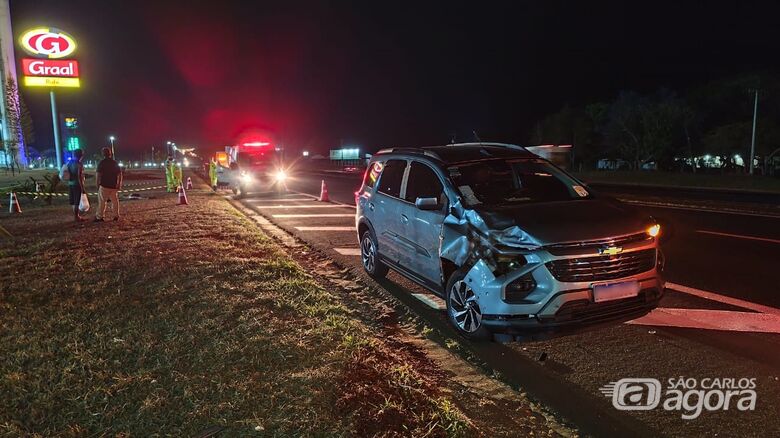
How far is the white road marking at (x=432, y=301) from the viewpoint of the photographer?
19.2 ft

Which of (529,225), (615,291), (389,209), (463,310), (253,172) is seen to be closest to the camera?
(615,291)

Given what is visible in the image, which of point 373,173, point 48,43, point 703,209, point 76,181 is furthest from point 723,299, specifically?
point 48,43

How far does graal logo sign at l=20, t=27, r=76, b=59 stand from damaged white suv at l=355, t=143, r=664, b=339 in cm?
3752

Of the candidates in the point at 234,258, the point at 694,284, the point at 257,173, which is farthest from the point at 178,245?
the point at 257,173

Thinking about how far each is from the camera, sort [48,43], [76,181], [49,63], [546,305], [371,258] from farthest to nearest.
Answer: [48,43] → [49,63] → [76,181] → [371,258] → [546,305]

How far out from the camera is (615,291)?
429 cm

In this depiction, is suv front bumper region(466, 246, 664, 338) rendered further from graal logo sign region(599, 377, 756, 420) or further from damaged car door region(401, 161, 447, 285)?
damaged car door region(401, 161, 447, 285)

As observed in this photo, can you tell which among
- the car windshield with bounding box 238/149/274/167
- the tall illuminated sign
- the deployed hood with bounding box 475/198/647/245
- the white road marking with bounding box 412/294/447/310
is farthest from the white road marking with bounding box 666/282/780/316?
the tall illuminated sign

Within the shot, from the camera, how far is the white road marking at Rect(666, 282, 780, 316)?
5.57m

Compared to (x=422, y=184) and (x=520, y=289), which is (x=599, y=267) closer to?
(x=520, y=289)

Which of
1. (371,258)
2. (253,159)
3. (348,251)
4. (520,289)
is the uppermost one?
(253,159)

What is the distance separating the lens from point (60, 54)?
34719 millimetres

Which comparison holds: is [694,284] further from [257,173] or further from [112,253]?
[257,173]

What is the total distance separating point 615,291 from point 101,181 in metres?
11.2
